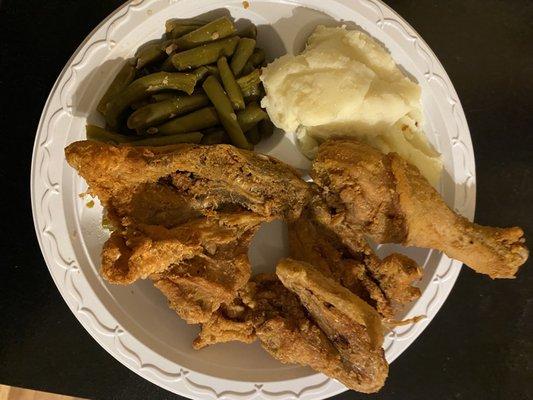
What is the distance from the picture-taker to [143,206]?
268cm

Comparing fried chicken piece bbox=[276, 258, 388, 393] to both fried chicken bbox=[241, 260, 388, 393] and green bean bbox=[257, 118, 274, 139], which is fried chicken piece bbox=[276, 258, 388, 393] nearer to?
fried chicken bbox=[241, 260, 388, 393]

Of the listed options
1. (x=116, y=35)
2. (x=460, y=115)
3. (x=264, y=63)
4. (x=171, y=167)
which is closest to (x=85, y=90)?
(x=116, y=35)

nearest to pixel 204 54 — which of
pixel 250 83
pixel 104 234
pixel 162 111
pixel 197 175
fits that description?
pixel 250 83

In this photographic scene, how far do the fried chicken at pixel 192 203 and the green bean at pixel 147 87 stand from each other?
0.43m

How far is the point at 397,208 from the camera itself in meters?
2.65

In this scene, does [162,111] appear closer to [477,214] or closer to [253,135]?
[253,135]

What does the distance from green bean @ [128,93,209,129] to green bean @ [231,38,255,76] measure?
28 cm

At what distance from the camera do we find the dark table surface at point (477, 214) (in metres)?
3.33

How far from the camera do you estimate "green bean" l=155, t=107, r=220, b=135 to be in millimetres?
2906

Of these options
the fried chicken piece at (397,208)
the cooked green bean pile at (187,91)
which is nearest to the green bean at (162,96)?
the cooked green bean pile at (187,91)

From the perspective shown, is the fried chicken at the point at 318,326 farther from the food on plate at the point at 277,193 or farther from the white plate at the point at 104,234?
the white plate at the point at 104,234

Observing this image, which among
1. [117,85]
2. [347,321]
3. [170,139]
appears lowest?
[347,321]

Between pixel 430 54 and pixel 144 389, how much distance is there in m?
A: 3.13

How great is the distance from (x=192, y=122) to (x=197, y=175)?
411mm
